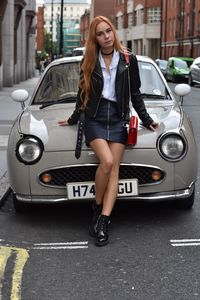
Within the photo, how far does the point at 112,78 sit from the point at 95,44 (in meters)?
0.32

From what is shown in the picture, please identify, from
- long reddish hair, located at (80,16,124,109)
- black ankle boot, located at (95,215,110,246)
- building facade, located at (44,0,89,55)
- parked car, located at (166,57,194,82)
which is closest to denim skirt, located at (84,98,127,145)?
long reddish hair, located at (80,16,124,109)

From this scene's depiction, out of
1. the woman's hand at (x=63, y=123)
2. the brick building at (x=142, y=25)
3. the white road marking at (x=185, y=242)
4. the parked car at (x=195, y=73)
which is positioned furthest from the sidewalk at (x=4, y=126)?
the brick building at (x=142, y=25)

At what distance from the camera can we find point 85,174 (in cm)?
497

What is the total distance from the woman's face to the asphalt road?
5.37 ft

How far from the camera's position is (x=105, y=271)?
161 inches

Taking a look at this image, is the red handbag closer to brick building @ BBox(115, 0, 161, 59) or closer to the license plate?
the license plate

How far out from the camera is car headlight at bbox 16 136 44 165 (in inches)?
194

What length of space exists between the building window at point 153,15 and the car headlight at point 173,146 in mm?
81607

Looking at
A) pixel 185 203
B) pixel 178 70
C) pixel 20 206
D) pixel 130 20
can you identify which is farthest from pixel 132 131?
pixel 130 20

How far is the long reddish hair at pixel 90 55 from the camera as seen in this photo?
4.79 metres

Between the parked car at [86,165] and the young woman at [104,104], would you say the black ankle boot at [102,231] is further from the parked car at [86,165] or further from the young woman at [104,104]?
the parked car at [86,165]

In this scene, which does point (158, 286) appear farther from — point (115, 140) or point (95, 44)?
point (95, 44)

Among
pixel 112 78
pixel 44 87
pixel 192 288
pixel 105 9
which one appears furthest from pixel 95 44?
pixel 105 9

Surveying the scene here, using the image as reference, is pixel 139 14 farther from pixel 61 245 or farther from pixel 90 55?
pixel 61 245
